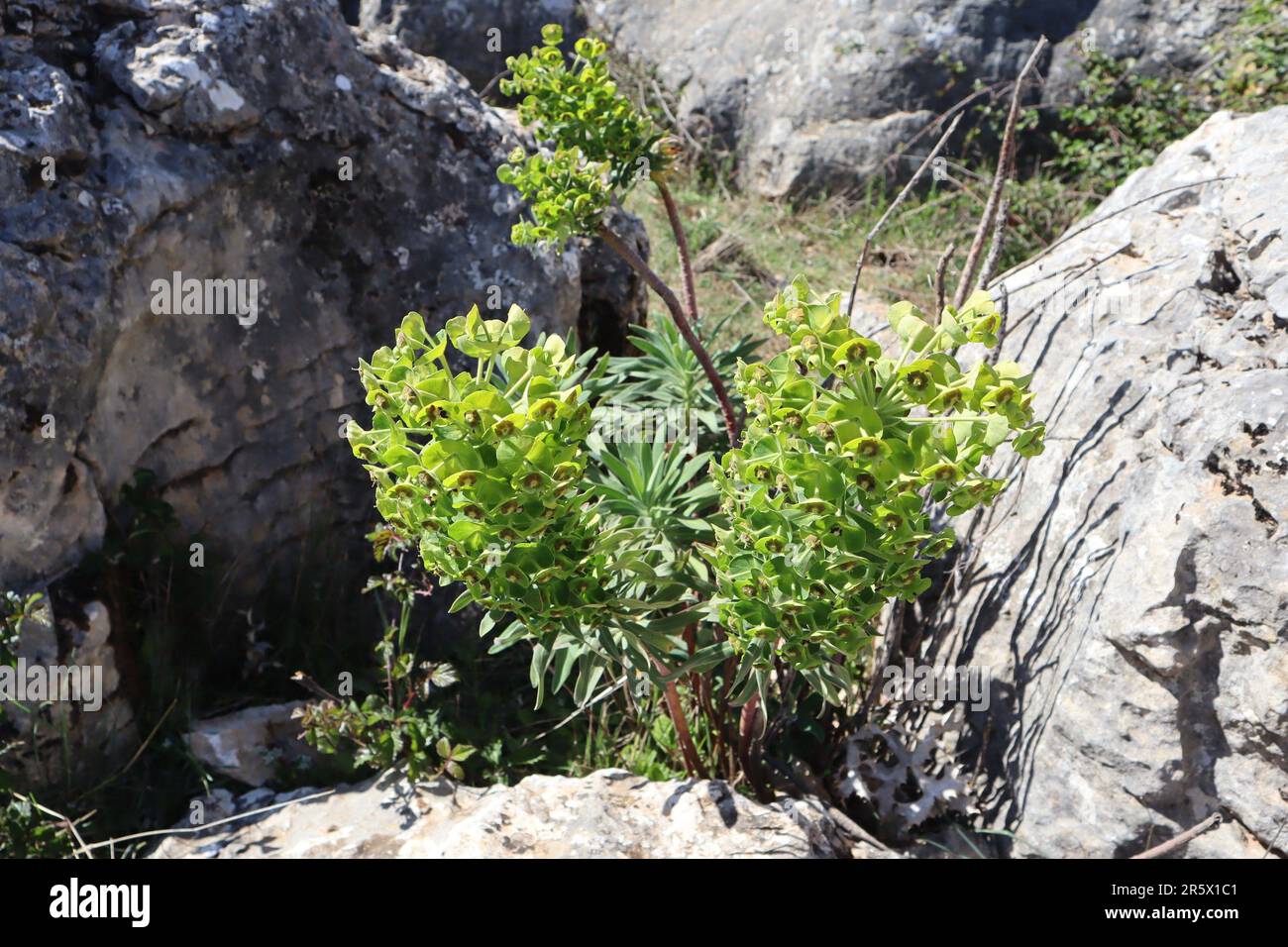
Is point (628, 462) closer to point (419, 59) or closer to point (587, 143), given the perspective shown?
point (587, 143)

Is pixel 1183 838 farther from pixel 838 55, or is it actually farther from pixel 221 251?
pixel 838 55

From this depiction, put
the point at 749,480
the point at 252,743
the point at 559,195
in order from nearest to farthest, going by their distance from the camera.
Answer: the point at 749,480, the point at 559,195, the point at 252,743

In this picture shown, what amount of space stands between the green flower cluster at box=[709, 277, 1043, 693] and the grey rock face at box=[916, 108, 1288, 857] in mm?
814

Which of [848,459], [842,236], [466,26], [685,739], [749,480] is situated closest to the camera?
[848,459]

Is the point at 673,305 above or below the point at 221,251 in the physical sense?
below

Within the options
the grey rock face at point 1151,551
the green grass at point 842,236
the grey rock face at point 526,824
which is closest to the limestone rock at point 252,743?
the grey rock face at point 526,824

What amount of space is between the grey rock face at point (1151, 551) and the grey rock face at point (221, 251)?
1.82 m

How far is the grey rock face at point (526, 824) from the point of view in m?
2.79

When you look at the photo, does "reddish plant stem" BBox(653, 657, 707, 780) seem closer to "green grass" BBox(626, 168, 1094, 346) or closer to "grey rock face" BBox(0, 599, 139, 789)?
"grey rock face" BBox(0, 599, 139, 789)

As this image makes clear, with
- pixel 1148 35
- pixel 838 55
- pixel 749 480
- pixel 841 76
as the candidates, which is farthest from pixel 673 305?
pixel 1148 35

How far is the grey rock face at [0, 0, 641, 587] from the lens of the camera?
3102 millimetres

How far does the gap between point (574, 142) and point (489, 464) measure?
55.0 inches

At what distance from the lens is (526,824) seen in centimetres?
285

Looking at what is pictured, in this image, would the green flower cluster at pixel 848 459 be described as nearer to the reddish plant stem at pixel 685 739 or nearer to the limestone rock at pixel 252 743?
the reddish plant stem at pixel 685 739
